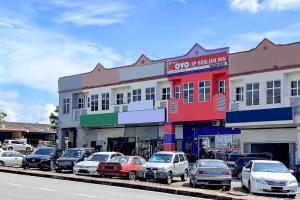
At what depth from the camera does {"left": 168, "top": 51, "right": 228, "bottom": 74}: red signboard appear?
40125mm

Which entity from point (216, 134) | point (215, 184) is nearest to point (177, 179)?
point (215, 184)

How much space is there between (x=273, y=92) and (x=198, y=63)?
7080mm

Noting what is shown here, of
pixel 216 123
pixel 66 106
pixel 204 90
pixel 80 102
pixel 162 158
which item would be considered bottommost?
pixel 162 158

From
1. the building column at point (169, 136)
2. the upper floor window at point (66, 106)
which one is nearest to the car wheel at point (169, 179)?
the building column at point (169, 136)

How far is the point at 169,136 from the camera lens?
146 ft

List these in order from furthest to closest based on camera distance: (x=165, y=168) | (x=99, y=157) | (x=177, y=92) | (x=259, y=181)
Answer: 1. (x=177, y=92)
2. (x=99, y=157)
3. (x=165, y=168)
4. (x=259, y=181)

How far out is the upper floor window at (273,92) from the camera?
121 feet

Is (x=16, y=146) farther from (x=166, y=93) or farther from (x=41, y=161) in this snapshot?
(x=41, y=161)

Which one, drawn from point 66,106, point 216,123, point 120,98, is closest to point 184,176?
point 216,123

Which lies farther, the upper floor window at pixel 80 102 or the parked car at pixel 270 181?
the upper floor window at pixel 80 102

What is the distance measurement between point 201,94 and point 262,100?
564 cm

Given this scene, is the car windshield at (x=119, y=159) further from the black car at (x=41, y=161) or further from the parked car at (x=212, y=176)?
the black car at (x=41, y=161)

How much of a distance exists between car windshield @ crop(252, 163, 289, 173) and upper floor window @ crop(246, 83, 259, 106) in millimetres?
16099

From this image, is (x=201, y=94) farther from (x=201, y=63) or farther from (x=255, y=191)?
(x=255, y=191)
